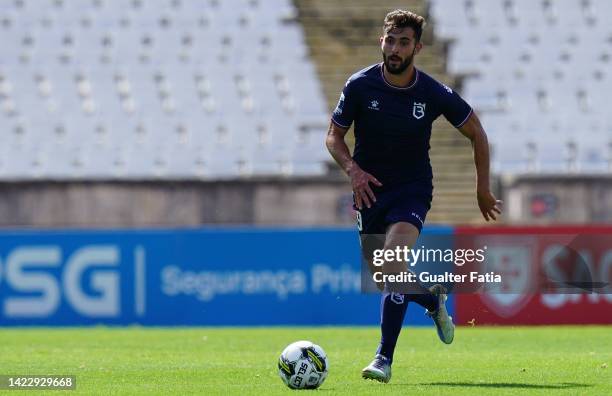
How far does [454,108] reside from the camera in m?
8.30

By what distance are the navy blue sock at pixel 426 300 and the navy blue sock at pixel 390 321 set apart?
0.11m

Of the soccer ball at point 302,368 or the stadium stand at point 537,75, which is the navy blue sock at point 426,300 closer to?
the soccer ball at point 302,368

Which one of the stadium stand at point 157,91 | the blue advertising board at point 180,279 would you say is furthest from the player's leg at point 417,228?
the stadium stand at point 157,91

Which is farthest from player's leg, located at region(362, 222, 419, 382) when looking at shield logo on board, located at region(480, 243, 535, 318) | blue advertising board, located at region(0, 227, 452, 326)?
blue advertising board, located at region(0, 227, 452, 326)

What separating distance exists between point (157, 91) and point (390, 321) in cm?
1427

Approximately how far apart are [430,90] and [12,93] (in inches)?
574

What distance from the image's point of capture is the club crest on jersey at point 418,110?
27.1ft

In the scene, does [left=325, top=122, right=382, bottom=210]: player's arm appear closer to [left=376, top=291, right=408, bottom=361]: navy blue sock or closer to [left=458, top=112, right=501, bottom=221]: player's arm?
Answer: [left=376, top=291, right=408, bottom=361]: navy blue sock

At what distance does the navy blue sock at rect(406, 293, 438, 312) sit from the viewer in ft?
26.9

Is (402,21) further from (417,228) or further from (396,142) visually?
(417,228)

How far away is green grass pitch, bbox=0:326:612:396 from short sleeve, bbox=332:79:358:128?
1650 mm

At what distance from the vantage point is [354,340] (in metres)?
13.2

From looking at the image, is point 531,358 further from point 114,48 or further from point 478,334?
point 114,48

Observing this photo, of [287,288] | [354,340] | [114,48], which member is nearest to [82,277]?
[287,288]
